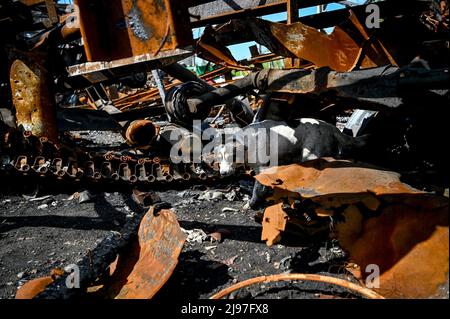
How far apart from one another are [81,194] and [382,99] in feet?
14.0

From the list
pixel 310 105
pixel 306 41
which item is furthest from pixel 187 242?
pixel 306 41

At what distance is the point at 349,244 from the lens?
216cm

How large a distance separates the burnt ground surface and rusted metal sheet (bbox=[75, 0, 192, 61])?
76.2 inches

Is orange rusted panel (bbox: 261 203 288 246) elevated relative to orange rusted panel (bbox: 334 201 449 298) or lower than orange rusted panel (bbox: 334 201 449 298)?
lower

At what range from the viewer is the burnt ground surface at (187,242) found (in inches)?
103

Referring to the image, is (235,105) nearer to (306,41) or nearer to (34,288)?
(306,41)

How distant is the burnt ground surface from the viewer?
261 cm

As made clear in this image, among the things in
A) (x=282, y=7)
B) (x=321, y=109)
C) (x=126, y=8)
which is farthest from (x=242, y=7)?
(x=126, y=8)

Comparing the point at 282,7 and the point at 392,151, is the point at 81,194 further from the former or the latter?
the point at 392,151

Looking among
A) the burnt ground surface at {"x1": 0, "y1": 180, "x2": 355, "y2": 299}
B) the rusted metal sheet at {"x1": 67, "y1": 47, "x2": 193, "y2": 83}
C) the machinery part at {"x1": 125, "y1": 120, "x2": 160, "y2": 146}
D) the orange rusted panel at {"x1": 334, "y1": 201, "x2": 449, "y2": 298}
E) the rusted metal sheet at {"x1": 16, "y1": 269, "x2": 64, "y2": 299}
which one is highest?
the rusted metal sheet at {"x1": 67, "y1": 47, "x2": 193, "y2": 83}

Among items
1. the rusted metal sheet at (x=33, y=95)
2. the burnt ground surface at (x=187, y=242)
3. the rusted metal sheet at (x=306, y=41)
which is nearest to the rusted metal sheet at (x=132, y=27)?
the rusted metal sheet at (x=306, y=41)

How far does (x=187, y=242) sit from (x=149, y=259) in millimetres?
742

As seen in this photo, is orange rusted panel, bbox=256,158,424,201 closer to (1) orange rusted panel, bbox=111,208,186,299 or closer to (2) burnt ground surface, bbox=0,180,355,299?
(2) burnt ground surface, bbox=0,180,355,299

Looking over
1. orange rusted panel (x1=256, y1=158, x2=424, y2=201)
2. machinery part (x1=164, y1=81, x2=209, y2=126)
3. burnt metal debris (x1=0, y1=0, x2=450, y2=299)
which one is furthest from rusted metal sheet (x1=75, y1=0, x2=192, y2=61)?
A: orange rusted panel (x1=256, y1=158, x2=424, y2=201)
